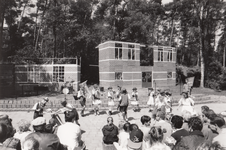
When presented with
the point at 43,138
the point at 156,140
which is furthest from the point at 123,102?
the point at 43,138

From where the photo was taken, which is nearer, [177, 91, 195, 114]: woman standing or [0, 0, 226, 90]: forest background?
[177, 91, 195, 114]: woman standing

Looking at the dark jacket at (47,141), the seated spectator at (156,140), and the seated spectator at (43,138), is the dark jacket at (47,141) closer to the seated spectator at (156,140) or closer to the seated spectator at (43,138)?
the seated spectator at (43,138)

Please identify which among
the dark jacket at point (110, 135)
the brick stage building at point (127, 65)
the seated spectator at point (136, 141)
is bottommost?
the dark jacket at point (110, 135)

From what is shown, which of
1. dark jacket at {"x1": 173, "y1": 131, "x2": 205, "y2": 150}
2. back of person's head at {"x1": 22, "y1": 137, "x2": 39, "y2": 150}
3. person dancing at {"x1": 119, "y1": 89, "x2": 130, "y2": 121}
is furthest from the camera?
person dancing at {"x1": 119, "y1": 89, "x2": 130, "y2": 121}

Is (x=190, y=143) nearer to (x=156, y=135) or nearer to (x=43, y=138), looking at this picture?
(x=156, y=135)

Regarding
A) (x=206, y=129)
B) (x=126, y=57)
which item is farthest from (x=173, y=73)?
(x=206, y=129)

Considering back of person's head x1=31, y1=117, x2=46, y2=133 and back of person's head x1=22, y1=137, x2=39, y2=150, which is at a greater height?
back of person's head x1=31, y1=117, x2=46, y2=133

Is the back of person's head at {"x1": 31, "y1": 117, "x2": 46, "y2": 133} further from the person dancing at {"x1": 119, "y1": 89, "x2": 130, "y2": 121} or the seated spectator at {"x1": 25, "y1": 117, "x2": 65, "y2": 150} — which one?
the person dancing at {"x1": 119, "y1": 89, "x2": 130, "y2": 121}

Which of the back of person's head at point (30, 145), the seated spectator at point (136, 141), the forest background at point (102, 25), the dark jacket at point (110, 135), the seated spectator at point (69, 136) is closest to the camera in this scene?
the back of person's head at point (30, 145)

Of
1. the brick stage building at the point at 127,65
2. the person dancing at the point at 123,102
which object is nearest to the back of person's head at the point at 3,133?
the person dancing at the point at 123,102

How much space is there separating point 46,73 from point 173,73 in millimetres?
19009

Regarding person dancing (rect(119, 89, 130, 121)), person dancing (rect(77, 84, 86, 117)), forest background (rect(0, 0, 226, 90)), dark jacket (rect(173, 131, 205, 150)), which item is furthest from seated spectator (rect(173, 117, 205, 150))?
forest background (rect(0, 0, 226, 90))

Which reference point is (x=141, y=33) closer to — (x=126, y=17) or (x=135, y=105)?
(x=126, y=17)

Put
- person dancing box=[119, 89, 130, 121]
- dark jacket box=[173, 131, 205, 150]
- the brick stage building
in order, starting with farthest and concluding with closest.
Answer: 1. the brick stage building
2. person dancing box=[119, 89, 130, 121]
3. dark jacket box=[173, 131, 205, 150]
